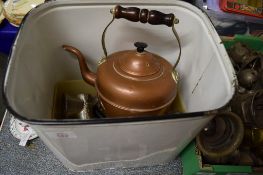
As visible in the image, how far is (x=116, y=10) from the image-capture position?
21.5 inches

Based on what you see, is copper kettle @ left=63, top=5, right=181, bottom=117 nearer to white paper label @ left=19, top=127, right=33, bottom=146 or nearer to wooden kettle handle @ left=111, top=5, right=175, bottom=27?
wooden kettle handle @ left=111, top=5, right=175, bottom=27

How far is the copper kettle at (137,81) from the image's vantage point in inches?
21.5

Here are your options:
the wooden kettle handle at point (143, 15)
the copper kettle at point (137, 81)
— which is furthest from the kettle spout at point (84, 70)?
the wooden kettle handle at point (143, 15)

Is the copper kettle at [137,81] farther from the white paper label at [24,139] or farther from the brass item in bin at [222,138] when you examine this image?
the white paper label at [24,139]

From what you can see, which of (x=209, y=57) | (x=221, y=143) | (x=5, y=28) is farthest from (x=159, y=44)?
(x=5, y=28)

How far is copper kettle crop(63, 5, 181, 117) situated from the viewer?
547 millimetres

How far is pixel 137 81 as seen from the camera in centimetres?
56

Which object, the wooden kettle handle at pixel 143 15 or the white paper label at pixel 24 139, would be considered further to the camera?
the white paper label at pixel 24 139

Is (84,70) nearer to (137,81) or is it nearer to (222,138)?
(137,81)

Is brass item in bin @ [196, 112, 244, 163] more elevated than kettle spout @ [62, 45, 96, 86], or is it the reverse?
kettle spout @ [62, 45, 96, 86]

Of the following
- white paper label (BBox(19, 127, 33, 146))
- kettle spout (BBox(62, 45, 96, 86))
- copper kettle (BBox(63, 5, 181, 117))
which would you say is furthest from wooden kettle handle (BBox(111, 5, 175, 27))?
white paper label (BBox(19, 127, 33, 146))

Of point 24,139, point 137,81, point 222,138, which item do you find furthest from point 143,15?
point 24,139

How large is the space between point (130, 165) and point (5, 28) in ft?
1.95

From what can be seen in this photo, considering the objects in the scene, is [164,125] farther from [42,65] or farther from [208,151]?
[42,65]
